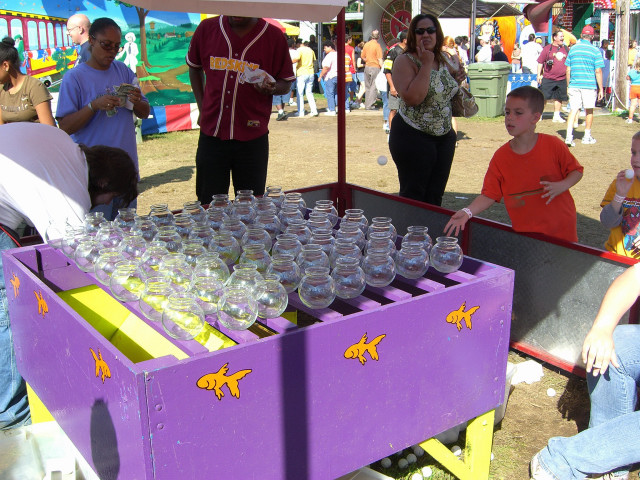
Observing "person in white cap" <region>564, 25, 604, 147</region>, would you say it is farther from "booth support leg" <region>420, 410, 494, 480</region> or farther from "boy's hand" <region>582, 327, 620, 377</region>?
"booth support leg" <region>420, 410, 494, 480</region>

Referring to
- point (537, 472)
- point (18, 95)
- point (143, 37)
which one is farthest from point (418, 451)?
point (143, 37)

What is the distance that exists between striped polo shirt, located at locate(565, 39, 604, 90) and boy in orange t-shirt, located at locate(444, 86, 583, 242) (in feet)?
25.6

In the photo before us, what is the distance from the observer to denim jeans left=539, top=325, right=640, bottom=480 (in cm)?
251

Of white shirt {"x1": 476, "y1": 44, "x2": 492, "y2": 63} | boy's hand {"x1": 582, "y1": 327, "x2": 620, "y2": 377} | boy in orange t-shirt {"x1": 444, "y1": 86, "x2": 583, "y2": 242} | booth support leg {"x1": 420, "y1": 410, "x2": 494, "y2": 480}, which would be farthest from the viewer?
white shirt {"x1": 476, "y1": 44, "x2": 492, "y2": 63}

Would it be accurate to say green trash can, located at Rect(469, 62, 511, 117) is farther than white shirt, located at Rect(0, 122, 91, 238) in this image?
Yes

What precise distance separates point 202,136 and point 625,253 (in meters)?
2.66

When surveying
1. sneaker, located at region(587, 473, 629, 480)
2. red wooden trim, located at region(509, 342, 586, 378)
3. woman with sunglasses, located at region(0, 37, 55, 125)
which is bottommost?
sneaker, located at region(587, 473, 629, 480)

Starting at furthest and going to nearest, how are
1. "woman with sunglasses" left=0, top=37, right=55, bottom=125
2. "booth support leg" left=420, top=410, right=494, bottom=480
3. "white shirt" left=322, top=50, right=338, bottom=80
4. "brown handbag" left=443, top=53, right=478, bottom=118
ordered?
"white shirt" left=322, top=50, right=338, bottom=80
"woman with sunglasses" left=0, top=37, right=55, bottom=125
"brown handbag" left=443, top=53, right=478, bottom=118
"booth support leg" left=420, top=410, right=494, bottom=480

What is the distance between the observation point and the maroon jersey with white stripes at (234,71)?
13.4 ft

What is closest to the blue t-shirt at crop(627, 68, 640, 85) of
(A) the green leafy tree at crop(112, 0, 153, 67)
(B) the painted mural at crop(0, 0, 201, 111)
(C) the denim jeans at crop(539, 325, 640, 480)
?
(B) the painted mural at crop(0, 0, 201, 111)

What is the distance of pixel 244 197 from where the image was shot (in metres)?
3.36

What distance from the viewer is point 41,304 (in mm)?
2385

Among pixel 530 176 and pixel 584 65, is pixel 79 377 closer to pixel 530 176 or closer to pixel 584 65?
pixel 530 176

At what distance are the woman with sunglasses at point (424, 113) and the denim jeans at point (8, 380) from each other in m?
2.46
